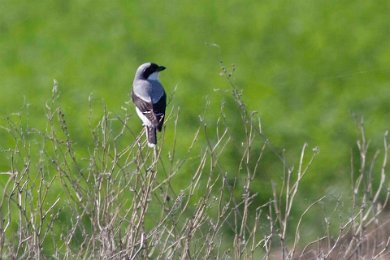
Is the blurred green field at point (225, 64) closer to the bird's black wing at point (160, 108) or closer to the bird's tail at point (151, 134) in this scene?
the bird's black wing at point (160, 108)

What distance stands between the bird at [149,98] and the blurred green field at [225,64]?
1.72 m

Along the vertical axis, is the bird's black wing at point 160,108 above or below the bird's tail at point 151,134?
below

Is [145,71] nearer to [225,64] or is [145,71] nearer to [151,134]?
[151,134]

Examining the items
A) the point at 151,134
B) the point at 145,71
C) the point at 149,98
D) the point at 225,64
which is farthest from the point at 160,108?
the point at 225,64

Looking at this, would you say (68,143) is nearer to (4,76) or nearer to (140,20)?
(4,76)

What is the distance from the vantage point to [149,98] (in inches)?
335

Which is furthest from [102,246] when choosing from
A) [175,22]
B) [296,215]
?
[175,22]

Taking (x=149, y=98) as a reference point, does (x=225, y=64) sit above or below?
below

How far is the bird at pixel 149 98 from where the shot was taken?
7.95 metres

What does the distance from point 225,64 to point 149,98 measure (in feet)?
26.3

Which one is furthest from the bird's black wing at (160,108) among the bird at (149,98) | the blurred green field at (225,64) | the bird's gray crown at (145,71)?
the blurred green field at (225,64)

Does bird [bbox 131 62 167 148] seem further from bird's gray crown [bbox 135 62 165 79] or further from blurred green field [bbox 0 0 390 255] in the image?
blurred green field [bbox 0 0 390 255]

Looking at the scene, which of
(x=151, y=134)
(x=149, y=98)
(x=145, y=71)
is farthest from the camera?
(x=145, y=71)

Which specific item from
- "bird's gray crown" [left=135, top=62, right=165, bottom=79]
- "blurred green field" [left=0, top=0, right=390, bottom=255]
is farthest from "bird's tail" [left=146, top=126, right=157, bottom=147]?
"blurred green field" [left=0, top=0, right=390, bottom=255]
